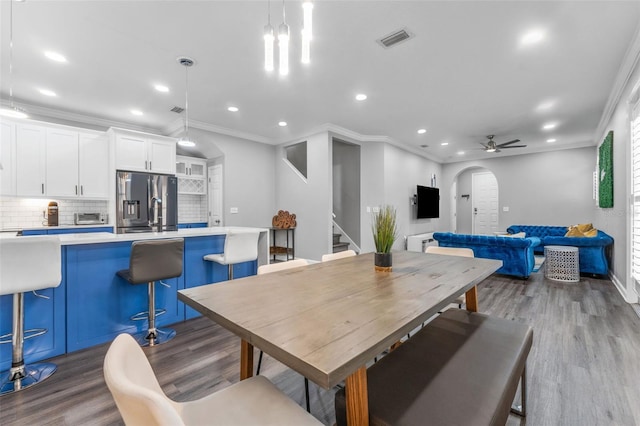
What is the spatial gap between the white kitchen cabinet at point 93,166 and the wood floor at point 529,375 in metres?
3.20

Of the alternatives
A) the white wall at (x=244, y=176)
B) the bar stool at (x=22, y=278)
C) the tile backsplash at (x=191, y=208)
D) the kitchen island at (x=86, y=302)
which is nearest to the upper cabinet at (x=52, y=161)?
the tile backsplash at (x=191, y=208)

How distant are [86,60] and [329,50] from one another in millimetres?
2673

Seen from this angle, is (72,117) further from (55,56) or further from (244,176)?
(244,176)

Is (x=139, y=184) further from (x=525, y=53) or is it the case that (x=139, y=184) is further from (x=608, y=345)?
(x=608, y=345)

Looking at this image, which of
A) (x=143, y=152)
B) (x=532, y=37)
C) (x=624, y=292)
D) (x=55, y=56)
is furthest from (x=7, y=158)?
(x=624, y=292)

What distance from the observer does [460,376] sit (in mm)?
1130

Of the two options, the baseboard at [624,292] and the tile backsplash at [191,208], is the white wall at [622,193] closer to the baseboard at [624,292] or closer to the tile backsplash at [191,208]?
the baseboard at [624,292]

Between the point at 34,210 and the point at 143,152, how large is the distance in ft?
5.93

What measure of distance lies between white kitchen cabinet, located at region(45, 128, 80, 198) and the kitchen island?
258cm

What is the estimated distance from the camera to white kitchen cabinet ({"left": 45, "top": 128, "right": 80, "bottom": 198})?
14.0 ft

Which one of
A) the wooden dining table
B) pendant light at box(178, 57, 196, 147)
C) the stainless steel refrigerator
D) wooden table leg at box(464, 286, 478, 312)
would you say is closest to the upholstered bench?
the wooden dining table

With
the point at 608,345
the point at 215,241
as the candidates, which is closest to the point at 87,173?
the point at 215,241

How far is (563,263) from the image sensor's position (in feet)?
15.5

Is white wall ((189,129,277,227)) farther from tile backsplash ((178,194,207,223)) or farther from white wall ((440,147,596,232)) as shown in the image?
white wall ((440,147,596,232))
